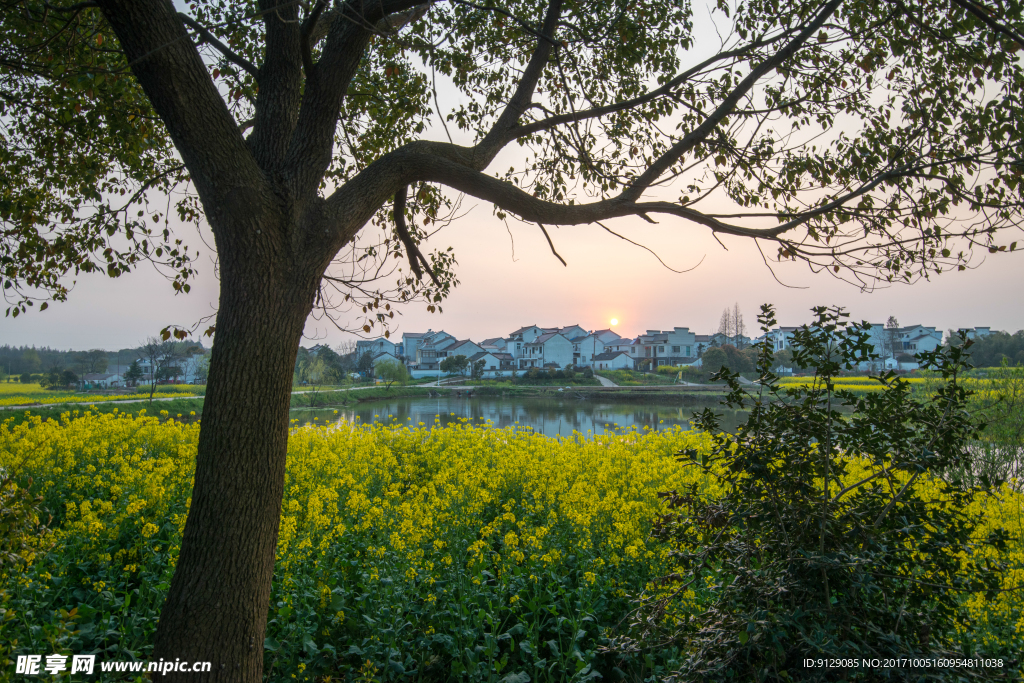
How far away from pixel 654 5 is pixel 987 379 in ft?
26.3

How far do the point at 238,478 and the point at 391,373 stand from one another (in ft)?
59.6

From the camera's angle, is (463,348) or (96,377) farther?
(463,348)

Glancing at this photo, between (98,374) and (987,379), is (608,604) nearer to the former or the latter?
(987,379)

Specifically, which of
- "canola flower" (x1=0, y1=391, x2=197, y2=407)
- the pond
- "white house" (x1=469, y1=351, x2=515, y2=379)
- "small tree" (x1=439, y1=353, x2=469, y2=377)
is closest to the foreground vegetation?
"canola flower" (x1=0, y1=391, x2=197, y2=407)

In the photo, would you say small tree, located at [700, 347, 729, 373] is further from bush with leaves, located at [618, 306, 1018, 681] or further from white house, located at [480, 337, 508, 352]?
white house, located at [480, 337, 508, 352]

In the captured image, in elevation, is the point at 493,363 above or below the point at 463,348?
below

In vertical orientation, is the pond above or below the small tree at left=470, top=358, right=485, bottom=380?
below

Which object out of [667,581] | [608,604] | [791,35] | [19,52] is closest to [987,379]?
[791,35]

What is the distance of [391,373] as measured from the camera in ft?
64.7

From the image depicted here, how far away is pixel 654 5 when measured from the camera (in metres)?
3.78

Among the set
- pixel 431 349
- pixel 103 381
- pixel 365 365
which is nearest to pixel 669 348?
pixel 431 349

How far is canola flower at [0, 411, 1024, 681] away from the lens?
8.30 ft

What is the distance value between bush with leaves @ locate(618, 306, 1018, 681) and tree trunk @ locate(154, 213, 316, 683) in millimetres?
1434

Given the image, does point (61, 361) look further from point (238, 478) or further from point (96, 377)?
point (238, 478)
